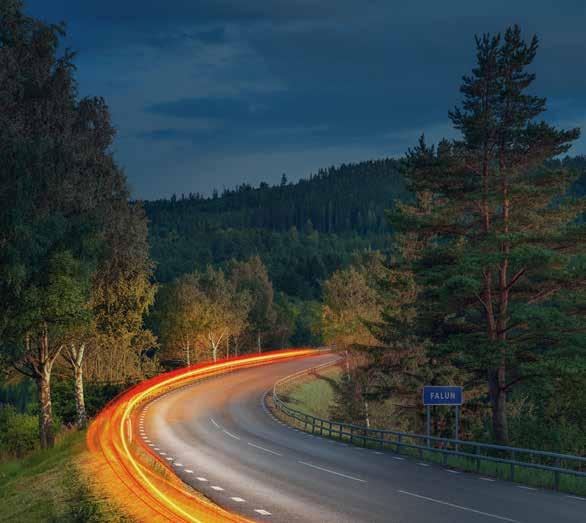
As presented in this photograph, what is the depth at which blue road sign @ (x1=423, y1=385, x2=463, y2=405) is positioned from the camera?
2680 cm

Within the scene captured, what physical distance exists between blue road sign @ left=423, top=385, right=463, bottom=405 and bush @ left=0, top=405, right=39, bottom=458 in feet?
89.3

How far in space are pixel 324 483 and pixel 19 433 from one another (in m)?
31.2

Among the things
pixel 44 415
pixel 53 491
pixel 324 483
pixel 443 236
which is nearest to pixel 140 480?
pixel 53 491

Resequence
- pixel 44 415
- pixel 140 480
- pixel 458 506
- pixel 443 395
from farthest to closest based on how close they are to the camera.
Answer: pixel 44 415 → pixel 443 395 → pixel 140 480 → pixel 458 506

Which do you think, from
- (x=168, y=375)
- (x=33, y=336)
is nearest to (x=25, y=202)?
(x=33, y=336)

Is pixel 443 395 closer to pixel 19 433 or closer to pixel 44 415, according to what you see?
pixel 44 415

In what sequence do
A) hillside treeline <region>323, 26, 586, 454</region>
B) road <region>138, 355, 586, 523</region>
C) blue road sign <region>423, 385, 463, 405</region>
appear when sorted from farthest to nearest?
hillside treeline <region>323, 26, 586, 454</region>, blue road sign <region>423, 385, 463, 405</region>, road <region>138, 355, 586, 523</region>

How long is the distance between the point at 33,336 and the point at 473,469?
19677mm

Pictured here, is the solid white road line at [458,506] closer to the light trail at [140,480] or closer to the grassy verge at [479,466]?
the grassy verge at [479,466]

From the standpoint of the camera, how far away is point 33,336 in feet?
108

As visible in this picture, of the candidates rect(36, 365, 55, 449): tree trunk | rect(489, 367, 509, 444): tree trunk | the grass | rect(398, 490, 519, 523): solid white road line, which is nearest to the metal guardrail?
rect(489, 367, 509, 444): tree trunk

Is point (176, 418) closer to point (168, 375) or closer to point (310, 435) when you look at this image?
point (310, 435)

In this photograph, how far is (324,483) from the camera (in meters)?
20.4

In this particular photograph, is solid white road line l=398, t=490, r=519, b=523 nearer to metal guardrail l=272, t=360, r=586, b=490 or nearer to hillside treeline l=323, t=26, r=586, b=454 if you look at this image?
metal guardrail l=272, t=360, r=586, b=490
